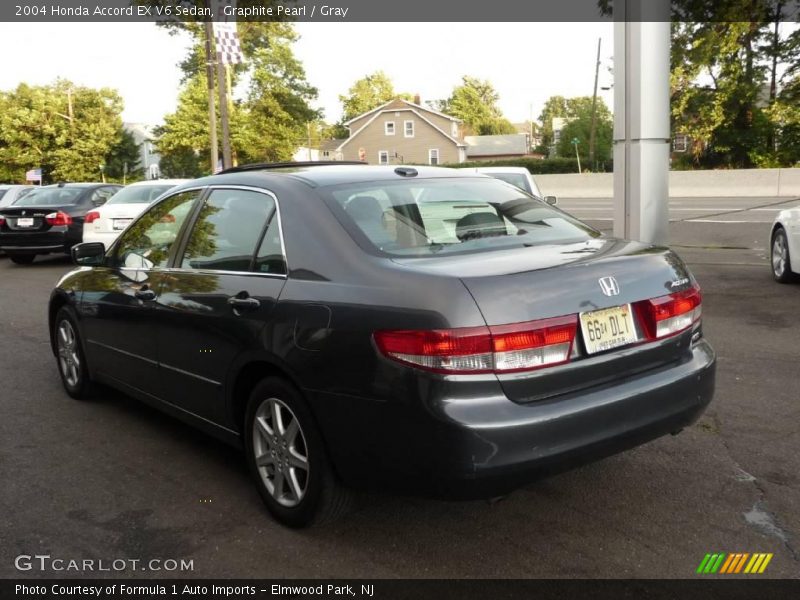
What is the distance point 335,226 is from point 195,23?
1962 inches

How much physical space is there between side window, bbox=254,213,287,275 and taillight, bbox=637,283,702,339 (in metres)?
1.54

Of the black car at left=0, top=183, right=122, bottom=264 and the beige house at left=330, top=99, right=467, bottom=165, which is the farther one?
the beige house at left=330, top=99, right=467, bottom=165

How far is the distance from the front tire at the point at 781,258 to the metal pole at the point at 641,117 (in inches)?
79.2

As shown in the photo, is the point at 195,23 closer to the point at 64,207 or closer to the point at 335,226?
the point at 64,207

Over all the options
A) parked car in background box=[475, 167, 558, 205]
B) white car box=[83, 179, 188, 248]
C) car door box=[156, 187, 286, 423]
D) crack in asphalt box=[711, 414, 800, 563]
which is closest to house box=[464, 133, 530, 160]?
white car box=[83, 179, 188, 248]

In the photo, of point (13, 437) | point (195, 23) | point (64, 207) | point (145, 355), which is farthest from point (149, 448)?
point (195, 23)

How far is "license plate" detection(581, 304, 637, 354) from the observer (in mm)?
3182

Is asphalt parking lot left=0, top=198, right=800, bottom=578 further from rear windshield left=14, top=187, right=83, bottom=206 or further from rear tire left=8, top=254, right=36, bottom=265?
rear tire left=8, top=254, right=36, bottom=265

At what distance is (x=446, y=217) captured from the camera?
3.89 metres

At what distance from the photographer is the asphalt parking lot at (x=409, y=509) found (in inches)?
131

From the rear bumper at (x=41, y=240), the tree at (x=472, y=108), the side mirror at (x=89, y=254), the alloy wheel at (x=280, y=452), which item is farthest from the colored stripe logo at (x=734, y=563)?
the tree at (x=472, y=108)

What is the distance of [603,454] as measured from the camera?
3225 millimetres
